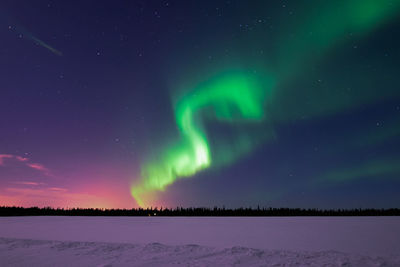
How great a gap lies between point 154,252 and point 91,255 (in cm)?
191

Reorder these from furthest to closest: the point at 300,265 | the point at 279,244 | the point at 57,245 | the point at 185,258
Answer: the point at 57,245, the point at 279,244, the point at 185,258, the point at 300,265

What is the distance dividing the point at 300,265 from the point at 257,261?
1.09 meters

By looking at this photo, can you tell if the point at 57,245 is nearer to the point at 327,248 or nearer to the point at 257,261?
the point at 257,261

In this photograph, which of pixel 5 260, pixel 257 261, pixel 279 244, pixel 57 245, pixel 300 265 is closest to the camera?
pixel 300 265

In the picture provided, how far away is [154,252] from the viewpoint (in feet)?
32.3

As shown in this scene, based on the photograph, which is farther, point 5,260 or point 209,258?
point 5,260

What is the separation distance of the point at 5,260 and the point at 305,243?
372 inches

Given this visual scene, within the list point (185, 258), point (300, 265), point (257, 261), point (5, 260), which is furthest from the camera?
point (5, 260)

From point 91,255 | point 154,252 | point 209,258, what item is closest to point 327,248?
point 209,258

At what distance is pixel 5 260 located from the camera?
32.2 ft

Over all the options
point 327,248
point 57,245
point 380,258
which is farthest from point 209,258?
point 57,245

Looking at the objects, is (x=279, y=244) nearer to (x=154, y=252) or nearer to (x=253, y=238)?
(x=253, y=238)

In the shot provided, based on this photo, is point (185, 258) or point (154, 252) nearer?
point (185, 258)

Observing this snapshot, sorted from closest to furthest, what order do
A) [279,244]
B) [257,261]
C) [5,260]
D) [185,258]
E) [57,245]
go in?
[257,261]
[185,258]
[5,260]
[279,244]
[57,245]
